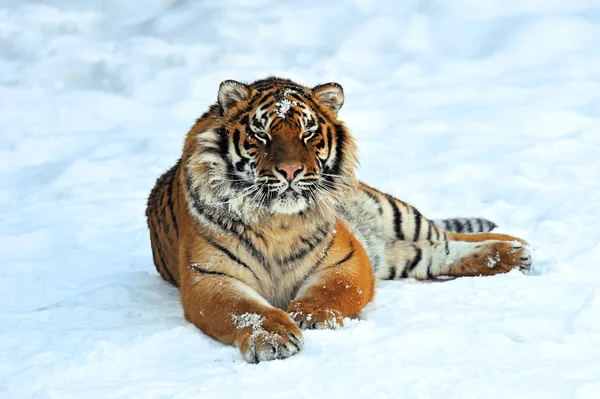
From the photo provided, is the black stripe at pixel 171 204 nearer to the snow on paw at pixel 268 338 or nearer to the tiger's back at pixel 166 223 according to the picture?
the tiger's back at pixel 166 223

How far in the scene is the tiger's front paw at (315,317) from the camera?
112 inches

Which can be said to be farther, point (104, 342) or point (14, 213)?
point (14, 213)

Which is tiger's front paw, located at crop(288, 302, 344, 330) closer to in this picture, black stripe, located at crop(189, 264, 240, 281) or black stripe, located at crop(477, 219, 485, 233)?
black stripe, located at crop(189, 264, 240, 281)

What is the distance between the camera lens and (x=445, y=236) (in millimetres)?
4234

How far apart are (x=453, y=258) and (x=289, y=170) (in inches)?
48.3

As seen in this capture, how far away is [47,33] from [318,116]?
6.82m

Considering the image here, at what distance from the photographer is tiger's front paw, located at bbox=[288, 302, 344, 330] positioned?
285 cm

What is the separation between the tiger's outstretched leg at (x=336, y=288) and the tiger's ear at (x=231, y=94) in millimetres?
645

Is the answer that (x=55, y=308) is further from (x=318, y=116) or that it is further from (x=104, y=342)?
(x=318, y=116)

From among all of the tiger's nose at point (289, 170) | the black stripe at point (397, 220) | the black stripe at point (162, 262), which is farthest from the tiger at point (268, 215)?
the black stripe at point (397, 220)

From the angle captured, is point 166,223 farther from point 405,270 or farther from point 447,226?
point 447,226

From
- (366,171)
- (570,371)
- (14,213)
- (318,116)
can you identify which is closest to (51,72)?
(14,213)

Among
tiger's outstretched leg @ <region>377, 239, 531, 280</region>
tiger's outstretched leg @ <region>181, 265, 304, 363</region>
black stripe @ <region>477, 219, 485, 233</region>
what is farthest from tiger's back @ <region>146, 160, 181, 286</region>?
black stripe @ <region>477, 219, 485, 233</region>

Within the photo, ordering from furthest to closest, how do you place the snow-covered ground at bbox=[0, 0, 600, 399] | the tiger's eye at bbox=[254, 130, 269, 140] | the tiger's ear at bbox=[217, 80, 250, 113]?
the tiger's ear at bbox=[217, 80, 250, 113] → the tiger's eye at bbox=[254, 130, 269, 140] → the snow-covered ground at bbox=[0, 0, 600, 399]
